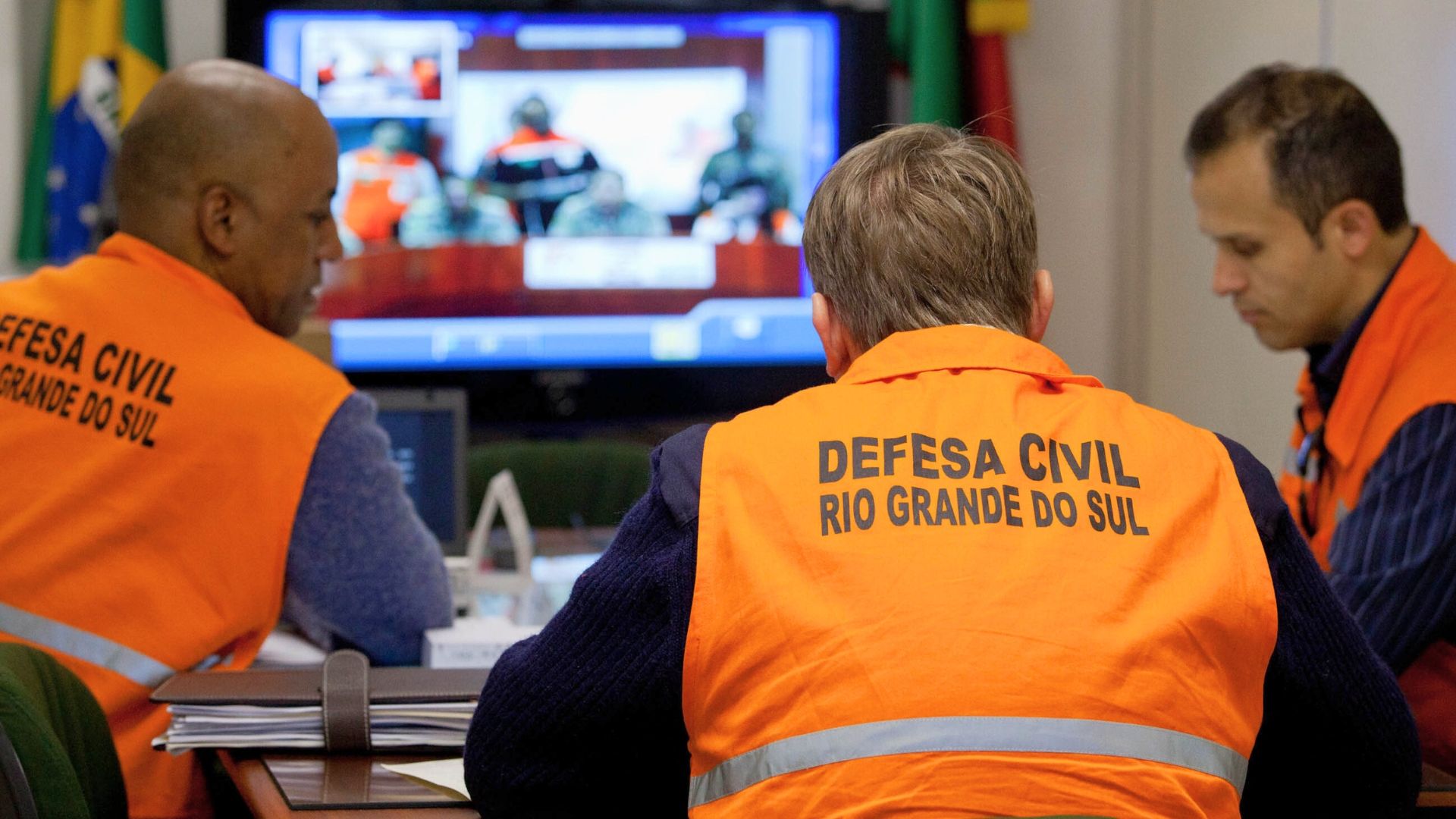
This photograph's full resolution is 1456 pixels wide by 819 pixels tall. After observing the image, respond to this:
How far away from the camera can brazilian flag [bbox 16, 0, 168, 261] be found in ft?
13.0

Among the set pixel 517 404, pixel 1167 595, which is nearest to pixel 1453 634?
pixel 1167 595

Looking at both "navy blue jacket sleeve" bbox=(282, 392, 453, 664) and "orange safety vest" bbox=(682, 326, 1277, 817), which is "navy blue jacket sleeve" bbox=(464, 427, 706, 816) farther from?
"navy blue jacket sleeve" bbox=(282, 392, 453, 664)

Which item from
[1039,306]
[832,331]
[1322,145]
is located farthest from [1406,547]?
[832,331]

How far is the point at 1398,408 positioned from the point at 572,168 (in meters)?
2.66

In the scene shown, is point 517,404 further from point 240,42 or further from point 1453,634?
point 1453,634

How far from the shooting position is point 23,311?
1.68 meters

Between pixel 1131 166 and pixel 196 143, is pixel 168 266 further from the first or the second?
pixel 1131 166

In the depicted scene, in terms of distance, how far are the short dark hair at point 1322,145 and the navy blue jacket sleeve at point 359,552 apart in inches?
50.7

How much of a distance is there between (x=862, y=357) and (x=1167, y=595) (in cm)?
28

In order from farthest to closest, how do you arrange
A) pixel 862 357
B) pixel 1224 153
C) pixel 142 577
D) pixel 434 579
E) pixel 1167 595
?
pixel 1224 153 → pixel 434 579 → pixel 142 577 → pixel 862 357 → pixel 1167 595

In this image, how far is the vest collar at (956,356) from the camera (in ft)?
3.46

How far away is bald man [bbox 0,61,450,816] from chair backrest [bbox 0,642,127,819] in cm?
9

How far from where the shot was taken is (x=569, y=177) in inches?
158

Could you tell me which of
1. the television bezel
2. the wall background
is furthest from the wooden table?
the television bezel
